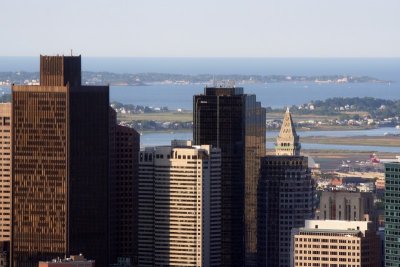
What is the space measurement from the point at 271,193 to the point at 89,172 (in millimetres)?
12065

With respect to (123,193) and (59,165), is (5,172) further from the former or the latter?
(59,165)

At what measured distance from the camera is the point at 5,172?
105 meters

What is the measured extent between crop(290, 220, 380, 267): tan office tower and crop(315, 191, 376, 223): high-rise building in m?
10.3

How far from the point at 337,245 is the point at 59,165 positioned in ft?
47.9

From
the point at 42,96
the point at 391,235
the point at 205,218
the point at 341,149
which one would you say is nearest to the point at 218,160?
the point at 205,218

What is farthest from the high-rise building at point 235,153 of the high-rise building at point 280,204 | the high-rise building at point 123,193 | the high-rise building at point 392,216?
the high-rise building at point 392,216

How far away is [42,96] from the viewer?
100812 millimetres

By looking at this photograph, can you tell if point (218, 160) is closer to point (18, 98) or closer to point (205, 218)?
point (205, 218)

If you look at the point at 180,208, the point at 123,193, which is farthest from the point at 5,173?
the point at 180,208

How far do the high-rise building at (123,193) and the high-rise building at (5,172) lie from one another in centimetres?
507

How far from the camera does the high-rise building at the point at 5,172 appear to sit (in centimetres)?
10369

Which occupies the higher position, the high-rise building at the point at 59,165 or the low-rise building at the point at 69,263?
the high-rise building at the point at 59,165

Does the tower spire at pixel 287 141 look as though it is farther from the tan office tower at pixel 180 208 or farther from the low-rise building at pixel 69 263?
the low-rise building at pixel 69 263

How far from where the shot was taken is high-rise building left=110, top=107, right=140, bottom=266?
104062 millimetres
